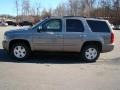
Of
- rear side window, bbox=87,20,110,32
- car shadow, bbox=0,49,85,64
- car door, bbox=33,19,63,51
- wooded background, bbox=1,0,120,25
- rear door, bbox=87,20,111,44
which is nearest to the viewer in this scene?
car door, bbox=33,19,63,51

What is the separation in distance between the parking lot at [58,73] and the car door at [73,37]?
620 millimetres

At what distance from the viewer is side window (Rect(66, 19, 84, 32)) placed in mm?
13430

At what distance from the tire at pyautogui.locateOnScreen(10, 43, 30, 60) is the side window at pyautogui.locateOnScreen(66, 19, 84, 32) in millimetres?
1854

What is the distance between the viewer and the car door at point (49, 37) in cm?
1323

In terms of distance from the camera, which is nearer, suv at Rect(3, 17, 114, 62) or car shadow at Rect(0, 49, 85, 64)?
suv at Rect(3, 17, 114, 62)

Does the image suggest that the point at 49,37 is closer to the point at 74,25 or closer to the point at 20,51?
the point at 74,25

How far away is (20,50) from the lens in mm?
13461

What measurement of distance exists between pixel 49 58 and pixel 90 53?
1881 mm

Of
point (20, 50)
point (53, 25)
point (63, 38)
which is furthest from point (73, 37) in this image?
point (20, 50)

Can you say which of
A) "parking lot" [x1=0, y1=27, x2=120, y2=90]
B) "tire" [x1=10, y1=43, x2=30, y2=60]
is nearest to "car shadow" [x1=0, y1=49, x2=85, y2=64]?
"parking lot" [x1=0, y1=27, x2=120, y2=90]

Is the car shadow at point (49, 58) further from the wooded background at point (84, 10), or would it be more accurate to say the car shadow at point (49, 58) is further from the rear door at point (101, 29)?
the wooded background at point (84, 10)

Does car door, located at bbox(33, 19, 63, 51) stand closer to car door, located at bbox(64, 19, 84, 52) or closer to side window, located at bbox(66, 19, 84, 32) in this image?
car door, located at bbox(64, 19, 84, 52)

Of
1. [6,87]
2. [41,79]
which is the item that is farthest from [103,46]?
[6,87]

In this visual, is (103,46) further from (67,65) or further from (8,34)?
(8,34)
